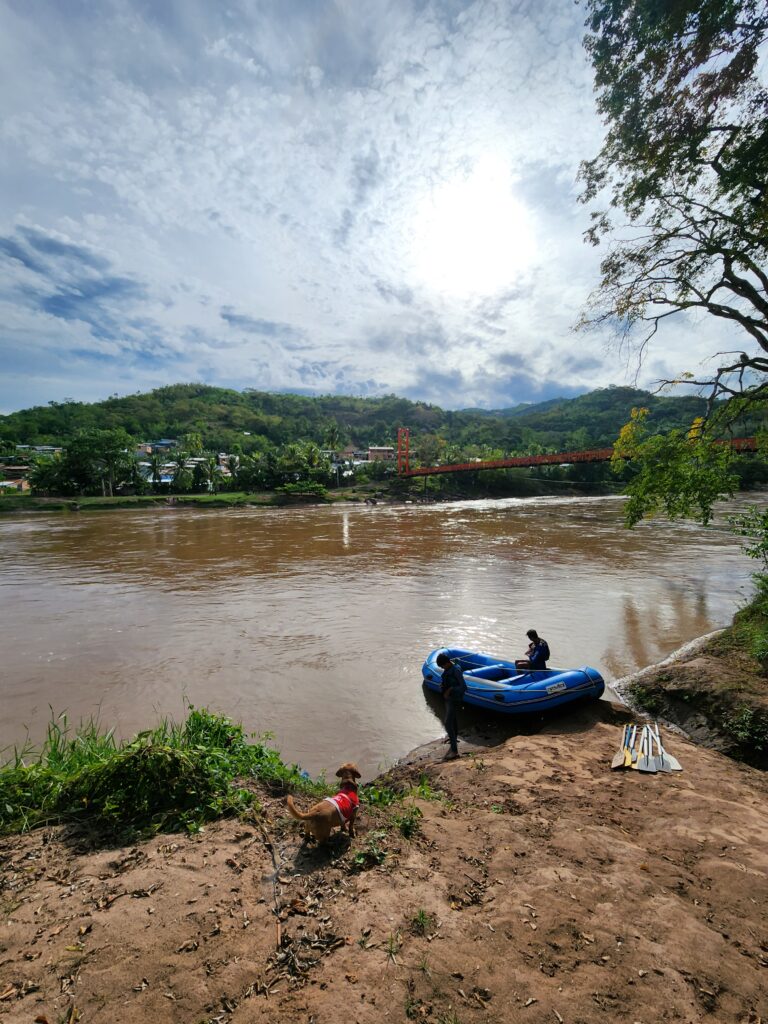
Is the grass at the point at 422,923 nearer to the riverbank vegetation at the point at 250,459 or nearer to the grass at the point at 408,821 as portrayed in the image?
the grass at the point at 408,821

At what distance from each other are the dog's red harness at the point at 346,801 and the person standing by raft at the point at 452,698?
2.45m

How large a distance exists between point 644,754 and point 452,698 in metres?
2.34

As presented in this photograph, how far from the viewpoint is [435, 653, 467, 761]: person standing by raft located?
6.26 m

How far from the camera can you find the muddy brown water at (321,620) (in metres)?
7.64

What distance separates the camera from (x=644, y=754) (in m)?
5.46

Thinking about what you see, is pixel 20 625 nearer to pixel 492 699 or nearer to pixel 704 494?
pixel 492 699

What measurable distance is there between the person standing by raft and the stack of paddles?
192cm

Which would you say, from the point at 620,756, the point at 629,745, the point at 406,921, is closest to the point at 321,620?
the point at 629,745

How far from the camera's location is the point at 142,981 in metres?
2.45

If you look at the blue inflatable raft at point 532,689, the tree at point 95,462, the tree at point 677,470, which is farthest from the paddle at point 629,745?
the tree at point 95,462

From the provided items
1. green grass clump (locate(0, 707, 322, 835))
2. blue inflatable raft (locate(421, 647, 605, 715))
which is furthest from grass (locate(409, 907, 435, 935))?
blue inflatable raft (locate(421, 647, 605, 715))

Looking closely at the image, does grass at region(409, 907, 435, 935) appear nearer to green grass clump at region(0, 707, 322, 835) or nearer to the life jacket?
green grass clump at region(0, 707, 322, 835)

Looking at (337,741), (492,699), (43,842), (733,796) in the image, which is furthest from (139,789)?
(733,796)

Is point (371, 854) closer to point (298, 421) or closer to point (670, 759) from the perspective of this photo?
point (670, 759)
